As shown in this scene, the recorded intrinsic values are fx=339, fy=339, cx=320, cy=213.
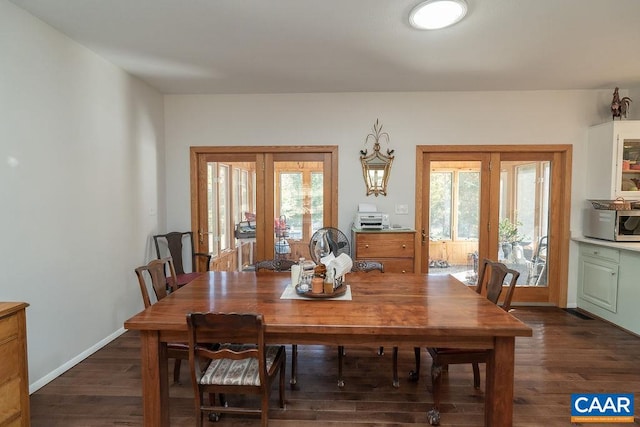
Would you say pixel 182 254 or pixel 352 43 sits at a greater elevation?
pixel 352 43

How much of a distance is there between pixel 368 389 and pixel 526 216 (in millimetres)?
3030

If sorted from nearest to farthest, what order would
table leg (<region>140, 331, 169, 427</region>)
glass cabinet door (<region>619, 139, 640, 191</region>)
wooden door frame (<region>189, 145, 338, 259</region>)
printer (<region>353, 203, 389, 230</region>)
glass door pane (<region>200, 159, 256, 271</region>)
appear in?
1. table leg (<region>140, 331, 169, 427</region>)
2. glass cabinet door (<region>619, 139, 640, 191</region>)
3. printer (<region>353, 203, 389, 230</region>)
4. wooden door frame (<region>189, 145, 338, 259</region>)
5. glass door pane (<region>200, 159, 256, 271</region>)

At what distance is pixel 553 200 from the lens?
13.3ft

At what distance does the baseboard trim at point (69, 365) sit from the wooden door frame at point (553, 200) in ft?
10.6

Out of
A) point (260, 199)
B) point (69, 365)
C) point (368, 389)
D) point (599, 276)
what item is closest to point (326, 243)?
point (368, 389)

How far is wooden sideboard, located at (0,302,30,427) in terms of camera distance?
5.18 ft

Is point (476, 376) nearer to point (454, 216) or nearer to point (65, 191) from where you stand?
point (454, 216)

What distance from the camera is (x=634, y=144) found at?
359 cm

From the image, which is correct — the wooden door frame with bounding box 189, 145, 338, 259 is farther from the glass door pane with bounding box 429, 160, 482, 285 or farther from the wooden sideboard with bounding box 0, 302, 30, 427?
the wooden sideboard with bounding box 0, 302, 30, 427

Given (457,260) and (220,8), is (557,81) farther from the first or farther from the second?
(220,8)

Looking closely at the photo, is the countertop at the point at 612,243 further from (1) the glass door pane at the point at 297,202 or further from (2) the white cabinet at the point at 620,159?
(1) the glass door pane at the point at 297,202

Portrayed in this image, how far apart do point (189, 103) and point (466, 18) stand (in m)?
3.16

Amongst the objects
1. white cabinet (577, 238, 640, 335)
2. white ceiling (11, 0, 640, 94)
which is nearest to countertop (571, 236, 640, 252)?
white cabinet (577, 238, 640, 335)

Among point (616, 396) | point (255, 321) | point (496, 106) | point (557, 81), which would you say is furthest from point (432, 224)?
point (255, 321)
